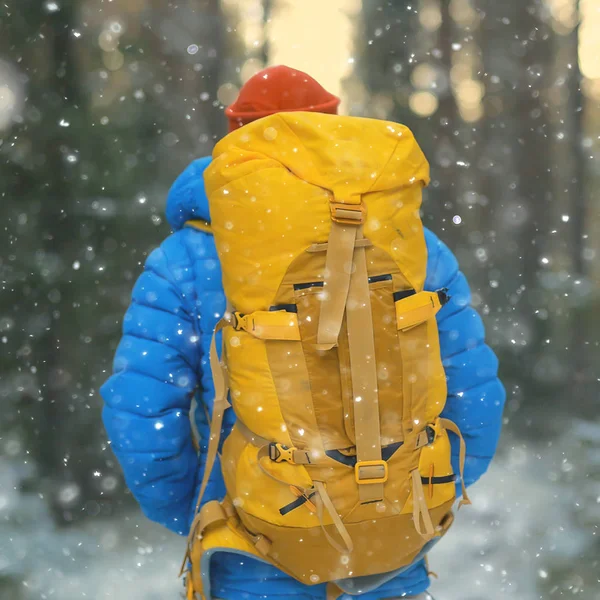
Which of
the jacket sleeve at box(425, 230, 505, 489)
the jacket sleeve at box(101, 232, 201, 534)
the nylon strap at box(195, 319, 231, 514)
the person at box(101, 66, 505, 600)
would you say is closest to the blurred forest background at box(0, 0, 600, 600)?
the jacket sleeve at box(425, 230, 505, 489)

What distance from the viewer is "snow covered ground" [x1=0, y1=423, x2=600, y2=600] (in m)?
4.16

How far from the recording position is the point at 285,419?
139cm

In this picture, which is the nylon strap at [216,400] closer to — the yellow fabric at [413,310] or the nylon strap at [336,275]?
the nylon strap at [336,275]

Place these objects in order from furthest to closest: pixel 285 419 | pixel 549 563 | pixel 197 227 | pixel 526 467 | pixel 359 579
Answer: pixel 526 467 → pixel 549 563 → pixel 197 227 → pixel 359 579 → pixel 285 419

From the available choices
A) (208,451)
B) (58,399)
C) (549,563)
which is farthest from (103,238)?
(208,451)

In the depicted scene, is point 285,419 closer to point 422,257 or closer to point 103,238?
point 422,257

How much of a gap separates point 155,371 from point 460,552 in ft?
11.4

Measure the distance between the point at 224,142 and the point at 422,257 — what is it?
428 mm

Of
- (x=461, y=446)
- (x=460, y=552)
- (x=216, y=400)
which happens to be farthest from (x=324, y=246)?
(x=460, y=552)

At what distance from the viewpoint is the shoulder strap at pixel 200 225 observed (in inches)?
66.9

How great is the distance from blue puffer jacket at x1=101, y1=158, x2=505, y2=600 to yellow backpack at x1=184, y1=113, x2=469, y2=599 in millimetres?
194

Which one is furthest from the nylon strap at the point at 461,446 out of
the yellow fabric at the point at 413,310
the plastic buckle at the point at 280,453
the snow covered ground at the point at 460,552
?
the snow covered ground at the point at 460,552

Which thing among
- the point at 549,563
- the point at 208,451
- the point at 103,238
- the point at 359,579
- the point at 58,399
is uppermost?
the point at 208,451

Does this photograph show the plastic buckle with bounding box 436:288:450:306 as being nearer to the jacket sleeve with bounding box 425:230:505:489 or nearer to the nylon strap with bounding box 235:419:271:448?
the jacket sleeve with bounding box 425:230:505:489
